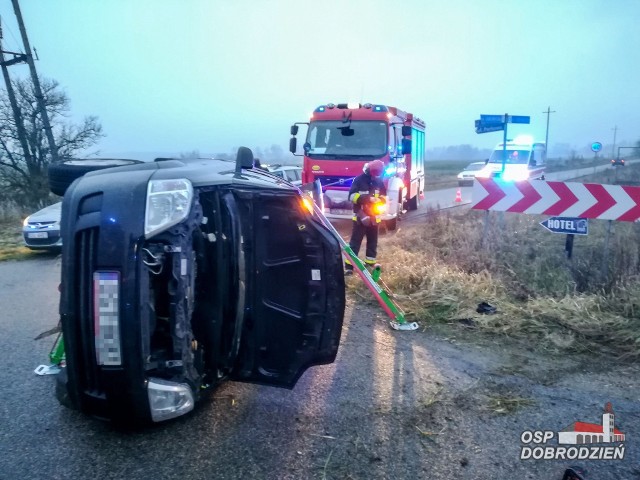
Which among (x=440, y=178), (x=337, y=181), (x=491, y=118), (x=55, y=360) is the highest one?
(x=491, y=118)

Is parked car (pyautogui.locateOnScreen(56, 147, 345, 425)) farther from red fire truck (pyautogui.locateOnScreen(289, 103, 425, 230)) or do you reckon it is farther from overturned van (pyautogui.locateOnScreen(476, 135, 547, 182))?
overturned van (pyautogui.locateOnScreen(476, 135, 547, 182))

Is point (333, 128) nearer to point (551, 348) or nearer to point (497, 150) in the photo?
point (551, 348)

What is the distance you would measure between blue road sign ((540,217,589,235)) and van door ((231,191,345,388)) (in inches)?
170

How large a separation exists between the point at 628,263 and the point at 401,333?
3.33 meters

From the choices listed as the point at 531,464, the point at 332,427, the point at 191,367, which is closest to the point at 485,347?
the point at 531,464

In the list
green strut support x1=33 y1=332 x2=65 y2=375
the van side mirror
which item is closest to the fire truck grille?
the van side mirror

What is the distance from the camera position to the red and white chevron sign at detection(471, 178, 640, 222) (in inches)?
233

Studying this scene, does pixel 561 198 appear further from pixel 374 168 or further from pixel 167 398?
pixel 167 398

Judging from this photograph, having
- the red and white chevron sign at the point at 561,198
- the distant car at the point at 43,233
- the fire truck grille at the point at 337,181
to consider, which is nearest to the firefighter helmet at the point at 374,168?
the red and white chevron sign at the point at 561,198

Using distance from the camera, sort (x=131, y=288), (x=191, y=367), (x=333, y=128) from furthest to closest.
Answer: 1. (x=333, y=128)
2. (x=191, y=367)
3. (x=131, y=288)

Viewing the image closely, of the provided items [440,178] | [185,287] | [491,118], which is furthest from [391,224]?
[440,178]

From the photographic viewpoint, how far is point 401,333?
194 inches

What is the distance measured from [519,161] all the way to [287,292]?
19361 millimetres

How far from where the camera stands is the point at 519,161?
66.4 feet
